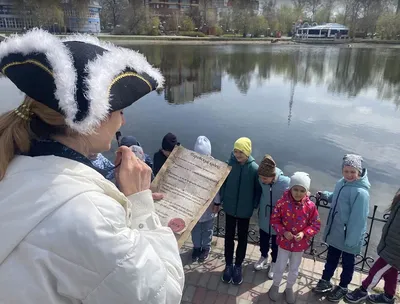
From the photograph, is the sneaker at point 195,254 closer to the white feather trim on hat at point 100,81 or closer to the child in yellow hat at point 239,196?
the child in yellow hat at point 239,196

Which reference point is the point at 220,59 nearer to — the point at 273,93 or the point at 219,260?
the point at 273,93

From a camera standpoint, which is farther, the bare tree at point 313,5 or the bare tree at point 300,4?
the bare tree at point 313,5

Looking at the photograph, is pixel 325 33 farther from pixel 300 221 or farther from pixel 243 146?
pixel 300 221

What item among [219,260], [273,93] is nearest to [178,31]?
[273,93]

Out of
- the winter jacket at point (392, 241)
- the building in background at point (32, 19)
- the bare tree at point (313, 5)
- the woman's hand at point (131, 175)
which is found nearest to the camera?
the woman's hand at point (131, 175)

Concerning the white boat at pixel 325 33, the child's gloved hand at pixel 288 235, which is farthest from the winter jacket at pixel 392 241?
the white boat at pixel 325 33

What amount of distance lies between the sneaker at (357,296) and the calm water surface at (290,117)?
4.39m

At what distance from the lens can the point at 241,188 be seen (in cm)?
326

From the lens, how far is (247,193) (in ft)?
10.7

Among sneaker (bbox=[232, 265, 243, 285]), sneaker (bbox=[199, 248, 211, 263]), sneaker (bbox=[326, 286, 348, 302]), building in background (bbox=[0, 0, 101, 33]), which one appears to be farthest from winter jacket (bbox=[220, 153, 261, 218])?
building in background (bbox=[0, 0, 101, 33])

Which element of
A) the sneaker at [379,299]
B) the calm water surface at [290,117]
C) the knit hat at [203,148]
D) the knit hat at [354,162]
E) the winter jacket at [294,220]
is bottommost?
the calm water surface at [290,117]

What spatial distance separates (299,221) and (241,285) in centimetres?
97

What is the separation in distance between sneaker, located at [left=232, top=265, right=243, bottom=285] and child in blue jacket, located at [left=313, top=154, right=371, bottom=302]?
748 millimetres

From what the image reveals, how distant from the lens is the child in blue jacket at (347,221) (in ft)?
9.53
